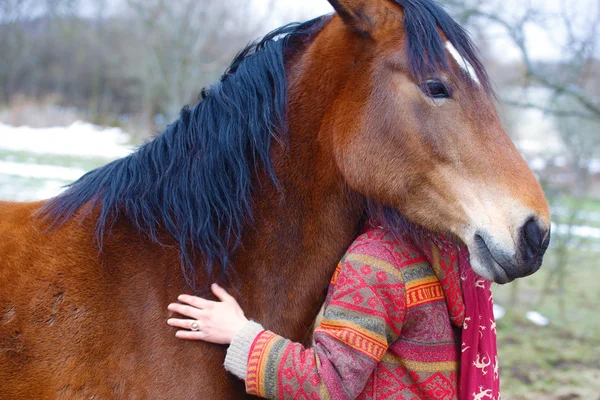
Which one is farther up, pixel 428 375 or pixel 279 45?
pixel 279 45

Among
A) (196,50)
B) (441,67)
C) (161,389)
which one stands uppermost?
(196,50)

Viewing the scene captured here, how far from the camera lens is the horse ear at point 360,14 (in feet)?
6.02

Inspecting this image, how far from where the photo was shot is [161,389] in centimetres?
172

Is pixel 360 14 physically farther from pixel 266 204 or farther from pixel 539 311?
pixel 539 311

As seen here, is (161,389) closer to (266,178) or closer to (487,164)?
(266,178)

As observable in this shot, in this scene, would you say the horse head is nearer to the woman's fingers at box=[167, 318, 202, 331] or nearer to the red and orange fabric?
the red and orange fabric

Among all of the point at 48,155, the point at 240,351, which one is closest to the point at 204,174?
the point at 240,351

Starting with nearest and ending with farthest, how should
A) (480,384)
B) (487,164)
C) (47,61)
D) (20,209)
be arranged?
(487,164)
(480,384)
(20,209)
(47,61)

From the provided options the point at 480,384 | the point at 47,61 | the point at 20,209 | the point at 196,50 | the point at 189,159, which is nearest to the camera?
the point at 480,384

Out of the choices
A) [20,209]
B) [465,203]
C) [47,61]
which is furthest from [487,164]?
[47,61]

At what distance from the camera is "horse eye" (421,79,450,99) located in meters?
1.76

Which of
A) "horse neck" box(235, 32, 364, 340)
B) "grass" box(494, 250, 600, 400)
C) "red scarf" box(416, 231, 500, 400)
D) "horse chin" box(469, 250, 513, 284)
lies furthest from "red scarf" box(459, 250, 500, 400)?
"grass" box(494, 250, 600, 400)

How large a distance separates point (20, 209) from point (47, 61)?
2927 centimetres

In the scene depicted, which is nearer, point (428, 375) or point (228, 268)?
point (428, 375)
